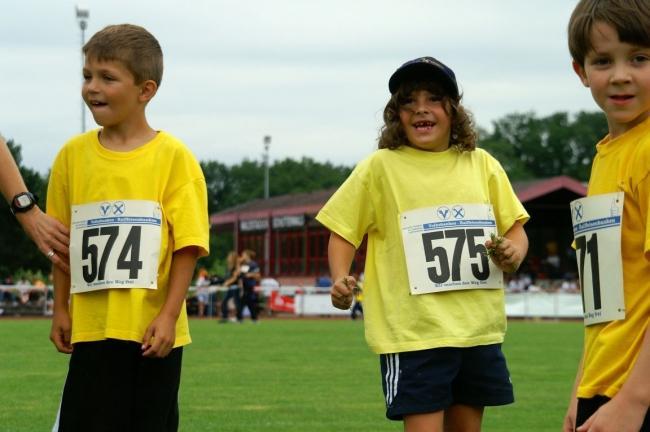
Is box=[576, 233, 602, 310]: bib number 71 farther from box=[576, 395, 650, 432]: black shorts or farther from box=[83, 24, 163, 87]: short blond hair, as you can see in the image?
box=[83, 24, 163, 87]: short blond hair

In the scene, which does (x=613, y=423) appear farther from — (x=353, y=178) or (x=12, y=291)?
(x=12, y=291)

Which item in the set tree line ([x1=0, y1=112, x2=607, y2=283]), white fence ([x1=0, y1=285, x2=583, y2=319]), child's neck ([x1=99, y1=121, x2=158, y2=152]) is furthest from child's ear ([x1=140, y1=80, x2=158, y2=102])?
tree line ([x1=0, y1=112, x2=607, y2=283])

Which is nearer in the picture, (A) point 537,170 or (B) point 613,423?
(B) point 613,423

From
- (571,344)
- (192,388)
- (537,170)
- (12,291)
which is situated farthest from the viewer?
(537,170)

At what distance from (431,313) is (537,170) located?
12516 cm

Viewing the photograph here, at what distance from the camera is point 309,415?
1040cm

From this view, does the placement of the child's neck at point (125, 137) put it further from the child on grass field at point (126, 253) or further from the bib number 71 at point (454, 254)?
the bib number 71 at point (454, 254)

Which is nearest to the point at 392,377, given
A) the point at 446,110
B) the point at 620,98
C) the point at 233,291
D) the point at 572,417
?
the point at 446,110

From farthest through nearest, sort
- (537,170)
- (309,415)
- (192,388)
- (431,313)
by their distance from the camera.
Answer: (537,170) < (192,388) < (309,415) < (431,313)

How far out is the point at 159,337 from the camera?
16.6 feet

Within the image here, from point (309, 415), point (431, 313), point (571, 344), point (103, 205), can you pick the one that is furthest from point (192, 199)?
point (571, 344)

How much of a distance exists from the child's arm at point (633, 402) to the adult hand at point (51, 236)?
8.69 feet

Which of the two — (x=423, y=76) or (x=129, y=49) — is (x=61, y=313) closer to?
(x=129, y=49)

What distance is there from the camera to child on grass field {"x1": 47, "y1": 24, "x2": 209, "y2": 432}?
16.9 ft
